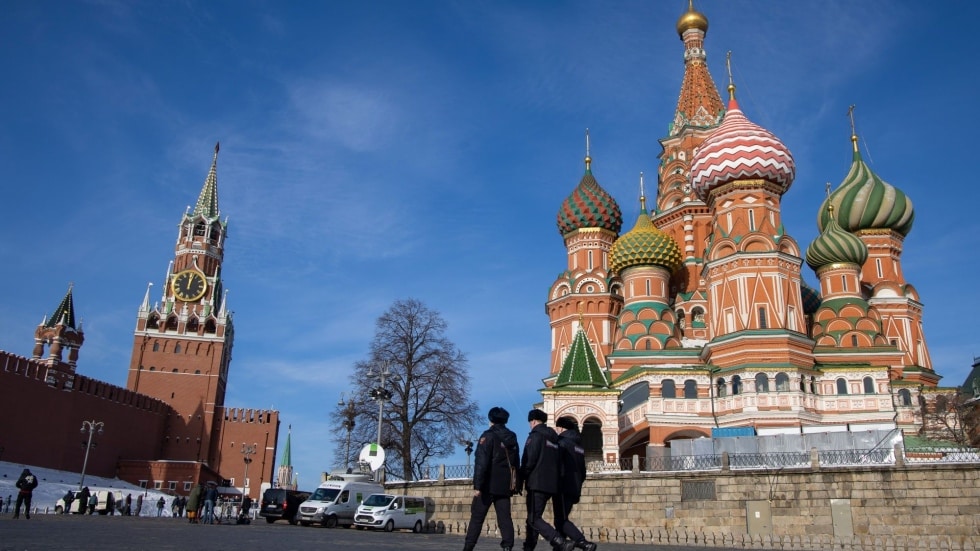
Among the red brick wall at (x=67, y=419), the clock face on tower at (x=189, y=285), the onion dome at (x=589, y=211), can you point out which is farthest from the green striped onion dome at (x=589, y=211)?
the clock face on tower at (x=189, y=285)

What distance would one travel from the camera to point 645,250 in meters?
38.9

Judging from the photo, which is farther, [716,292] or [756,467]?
[716,292]

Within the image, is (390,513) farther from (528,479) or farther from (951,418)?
(951,418)

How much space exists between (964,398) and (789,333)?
28.9 feet

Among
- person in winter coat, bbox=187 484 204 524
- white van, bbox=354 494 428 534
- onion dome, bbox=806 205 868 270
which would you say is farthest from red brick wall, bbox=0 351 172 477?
onion dome, bbox=806 205 868 270

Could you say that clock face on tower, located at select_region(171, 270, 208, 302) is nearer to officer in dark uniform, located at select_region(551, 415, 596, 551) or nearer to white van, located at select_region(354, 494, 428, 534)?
white van, located at select_region(354, 494, 428, 534)

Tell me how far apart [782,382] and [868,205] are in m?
15.5

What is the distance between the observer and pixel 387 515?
69.5 ft

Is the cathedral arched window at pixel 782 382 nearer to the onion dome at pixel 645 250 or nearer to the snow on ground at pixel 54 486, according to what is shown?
the onion dome at pixel 645 250

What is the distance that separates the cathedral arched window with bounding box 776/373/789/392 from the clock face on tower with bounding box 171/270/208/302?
154 feet

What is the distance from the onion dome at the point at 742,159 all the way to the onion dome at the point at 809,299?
22.0ft

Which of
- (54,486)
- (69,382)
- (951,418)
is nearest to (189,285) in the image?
(69,382)

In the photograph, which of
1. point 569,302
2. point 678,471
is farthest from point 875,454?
point 569,302

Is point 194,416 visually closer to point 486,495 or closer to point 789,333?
point 789,333
